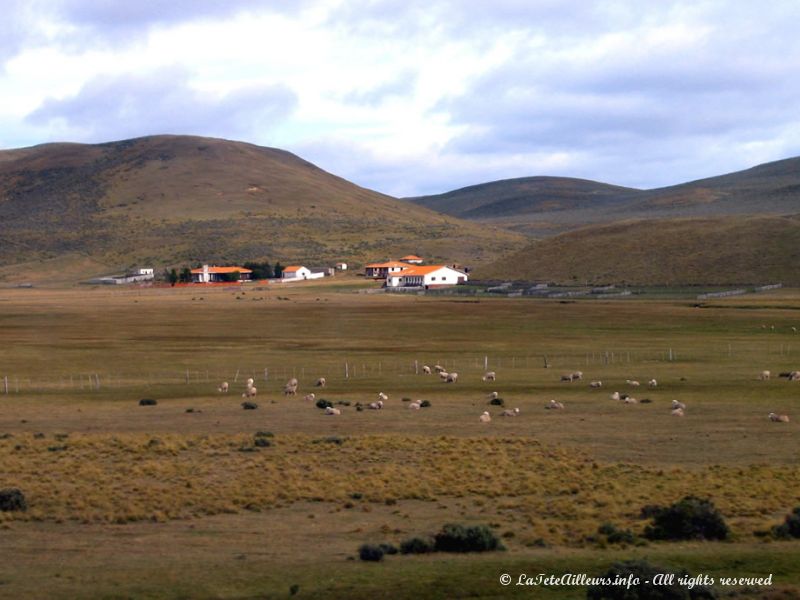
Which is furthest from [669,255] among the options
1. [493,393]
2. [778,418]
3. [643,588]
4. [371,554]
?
[643,588]

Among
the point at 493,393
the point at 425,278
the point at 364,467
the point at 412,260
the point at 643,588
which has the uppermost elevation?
the point at 412,260

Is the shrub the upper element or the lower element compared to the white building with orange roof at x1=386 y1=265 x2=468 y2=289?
lower

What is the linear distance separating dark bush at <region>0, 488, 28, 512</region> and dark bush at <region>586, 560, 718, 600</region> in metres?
13.7

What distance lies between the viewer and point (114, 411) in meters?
38.8

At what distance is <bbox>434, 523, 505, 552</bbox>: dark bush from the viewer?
62.7 feet

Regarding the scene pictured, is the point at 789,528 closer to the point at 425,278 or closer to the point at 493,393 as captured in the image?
the point at 493,393

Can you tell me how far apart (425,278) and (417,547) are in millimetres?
131411

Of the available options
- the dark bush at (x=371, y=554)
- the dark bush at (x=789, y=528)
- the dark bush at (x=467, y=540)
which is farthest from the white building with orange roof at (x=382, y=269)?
the dark bush at (x=371, y=554)

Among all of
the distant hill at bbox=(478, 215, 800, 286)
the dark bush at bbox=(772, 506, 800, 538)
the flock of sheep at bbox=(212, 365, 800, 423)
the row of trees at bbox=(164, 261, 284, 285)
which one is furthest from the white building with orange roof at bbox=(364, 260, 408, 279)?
the dark bush at bbox=(772, 506, 800, 538)

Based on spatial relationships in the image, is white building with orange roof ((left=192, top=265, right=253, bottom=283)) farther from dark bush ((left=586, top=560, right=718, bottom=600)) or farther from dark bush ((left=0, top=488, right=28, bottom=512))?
dark bush ((left=586, top=560, right=718, bottom=600))

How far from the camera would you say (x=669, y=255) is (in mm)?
146500

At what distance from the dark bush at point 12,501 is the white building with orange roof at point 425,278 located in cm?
12370

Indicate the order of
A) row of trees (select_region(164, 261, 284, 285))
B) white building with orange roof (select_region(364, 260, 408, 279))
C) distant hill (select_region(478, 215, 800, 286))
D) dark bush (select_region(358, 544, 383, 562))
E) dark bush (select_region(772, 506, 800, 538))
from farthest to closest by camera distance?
white building with orange roof (select_region(364, 260, 408, 279)), row of trees (select_region(164, 261, 284, 285)), distant hill (select_region(478, 215, 800, 286)), dark bush (select_region(772, 506, 800, 538)), dark bush (select_region(358, 544, 383, 562))

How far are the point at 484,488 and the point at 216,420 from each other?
47.3 ft
